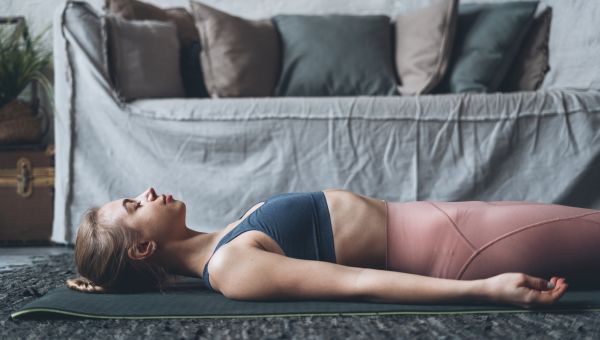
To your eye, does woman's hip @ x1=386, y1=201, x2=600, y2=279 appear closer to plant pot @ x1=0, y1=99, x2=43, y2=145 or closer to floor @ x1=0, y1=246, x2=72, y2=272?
floor @ x1=0, y1=246, x2=72, y2=272

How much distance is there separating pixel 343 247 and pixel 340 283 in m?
0.13

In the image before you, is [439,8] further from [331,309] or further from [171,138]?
[331,309]

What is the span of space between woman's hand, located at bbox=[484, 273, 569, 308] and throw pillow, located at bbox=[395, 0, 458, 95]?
150 cm

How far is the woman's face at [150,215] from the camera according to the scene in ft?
4.49

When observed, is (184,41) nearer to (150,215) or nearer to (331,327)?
(150,215)

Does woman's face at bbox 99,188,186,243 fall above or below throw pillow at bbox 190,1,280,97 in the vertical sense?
below

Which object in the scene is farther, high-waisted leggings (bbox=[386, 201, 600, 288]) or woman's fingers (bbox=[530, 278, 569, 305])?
high-waisted leggings (bbox=[386, 201, 600, 288])

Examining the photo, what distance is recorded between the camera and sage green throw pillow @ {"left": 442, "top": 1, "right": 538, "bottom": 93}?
252cm

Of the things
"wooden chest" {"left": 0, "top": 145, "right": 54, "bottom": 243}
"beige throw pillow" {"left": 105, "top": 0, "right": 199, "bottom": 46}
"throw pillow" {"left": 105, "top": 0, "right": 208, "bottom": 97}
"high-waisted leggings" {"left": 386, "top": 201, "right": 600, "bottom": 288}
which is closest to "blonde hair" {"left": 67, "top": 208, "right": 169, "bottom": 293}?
"high-waisted leggings" {"left": 386, "top": 201, "right": 600, "bottom": 288}

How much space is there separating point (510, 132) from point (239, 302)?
1.26 m

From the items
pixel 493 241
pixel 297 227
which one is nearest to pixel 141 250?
pixel 297 227

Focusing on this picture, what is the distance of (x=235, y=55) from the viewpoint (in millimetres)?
2623

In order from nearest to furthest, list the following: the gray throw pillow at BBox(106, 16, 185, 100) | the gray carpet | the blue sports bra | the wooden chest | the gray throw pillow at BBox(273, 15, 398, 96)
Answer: the gray carpet → the blue sports bra → the gray throw pillow at BBox(106, 16, 185, 100) → the wooden chest → the gray throw pillow at BBox(273, 15, 398, 96)

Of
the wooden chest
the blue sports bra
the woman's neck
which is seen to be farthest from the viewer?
the wooden chest
